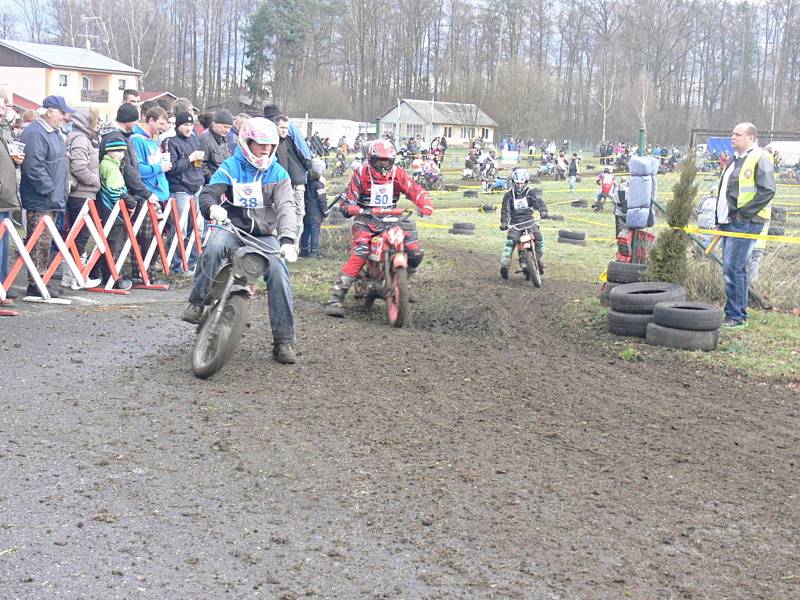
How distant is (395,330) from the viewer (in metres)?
10.1

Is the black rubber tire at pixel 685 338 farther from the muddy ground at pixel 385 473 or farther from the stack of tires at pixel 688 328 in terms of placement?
Answer: the muddy ground at pixel 385 473

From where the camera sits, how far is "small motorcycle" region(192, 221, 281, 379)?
7543 mm

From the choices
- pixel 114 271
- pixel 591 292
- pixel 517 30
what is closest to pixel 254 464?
pixel 114 271

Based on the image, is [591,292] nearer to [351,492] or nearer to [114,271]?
[114,271]

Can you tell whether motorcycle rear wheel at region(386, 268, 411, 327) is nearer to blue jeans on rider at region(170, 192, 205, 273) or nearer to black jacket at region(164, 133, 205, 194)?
blue jeans on rider at region(170, 192, 205, 273)

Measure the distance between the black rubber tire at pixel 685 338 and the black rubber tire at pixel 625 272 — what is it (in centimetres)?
172

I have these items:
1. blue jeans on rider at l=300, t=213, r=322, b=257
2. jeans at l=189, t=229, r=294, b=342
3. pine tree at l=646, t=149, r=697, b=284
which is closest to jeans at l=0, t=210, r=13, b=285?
jeans at l=189, t=229, r=294, b=342

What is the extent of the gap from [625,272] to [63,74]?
7506 cm

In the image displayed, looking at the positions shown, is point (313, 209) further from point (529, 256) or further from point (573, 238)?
point (573, 238)

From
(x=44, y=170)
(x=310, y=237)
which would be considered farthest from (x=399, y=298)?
(x=310, y=237)

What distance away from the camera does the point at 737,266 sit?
→ 10586 mm

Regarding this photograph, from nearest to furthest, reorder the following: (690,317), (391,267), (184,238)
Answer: (690,317) < (391,267) < (184,238)

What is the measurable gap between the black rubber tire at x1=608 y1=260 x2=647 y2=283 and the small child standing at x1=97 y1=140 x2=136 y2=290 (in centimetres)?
589

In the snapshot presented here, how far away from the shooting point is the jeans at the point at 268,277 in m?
7.95
